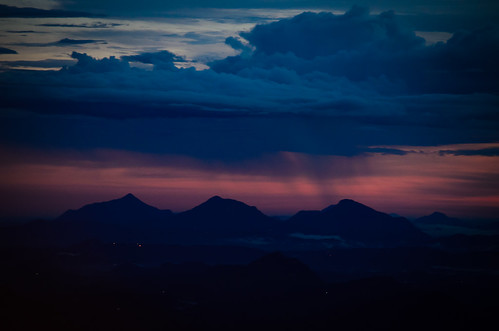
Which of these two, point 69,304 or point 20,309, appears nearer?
point 20,309

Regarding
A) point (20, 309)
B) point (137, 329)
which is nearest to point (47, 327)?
point (20, 309)

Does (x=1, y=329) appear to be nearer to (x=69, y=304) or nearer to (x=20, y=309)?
(x=20, y=309)

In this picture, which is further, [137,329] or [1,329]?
[137,329]

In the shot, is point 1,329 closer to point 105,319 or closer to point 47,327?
point 47,327

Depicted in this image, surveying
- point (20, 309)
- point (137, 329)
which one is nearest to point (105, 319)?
point (137, 329)

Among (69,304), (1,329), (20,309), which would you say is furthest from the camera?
(69,304)

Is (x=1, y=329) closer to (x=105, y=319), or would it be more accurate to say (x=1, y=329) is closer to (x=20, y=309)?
(x=20, y=309)

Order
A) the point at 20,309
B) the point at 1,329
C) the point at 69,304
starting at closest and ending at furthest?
the point at 1,329
the point at 20,309
the point at 69,304
